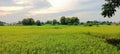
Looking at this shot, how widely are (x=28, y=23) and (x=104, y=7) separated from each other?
339 ft

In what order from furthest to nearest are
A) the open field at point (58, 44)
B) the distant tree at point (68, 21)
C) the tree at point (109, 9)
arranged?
the distant tree at point (68, 21) → the tree at point (109, 9) → the open field at point (58, 44)

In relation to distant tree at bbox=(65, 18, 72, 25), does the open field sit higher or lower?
higher

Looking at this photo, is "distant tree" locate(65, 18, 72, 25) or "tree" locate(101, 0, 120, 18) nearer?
"tree" locate(101, 0, 120, 18)

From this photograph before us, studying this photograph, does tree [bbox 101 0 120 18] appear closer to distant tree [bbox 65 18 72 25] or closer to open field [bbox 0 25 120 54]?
open field [bbox 0 25 120 54]

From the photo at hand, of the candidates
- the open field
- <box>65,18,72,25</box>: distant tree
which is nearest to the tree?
the open field

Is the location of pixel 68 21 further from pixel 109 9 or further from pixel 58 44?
pixel 58 44

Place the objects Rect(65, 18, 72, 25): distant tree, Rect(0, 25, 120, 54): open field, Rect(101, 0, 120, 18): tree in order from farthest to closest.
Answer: Rect(65, 18, 72, 25): distant tree < Rect(101, 0, 120, 18): tree < Rect(0, 25, 120, 54): open field

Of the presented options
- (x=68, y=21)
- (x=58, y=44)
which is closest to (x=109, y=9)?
(x=58, y=44)

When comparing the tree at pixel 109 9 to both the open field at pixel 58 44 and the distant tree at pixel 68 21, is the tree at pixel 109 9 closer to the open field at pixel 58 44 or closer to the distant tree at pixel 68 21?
the open field at pixel 58 44

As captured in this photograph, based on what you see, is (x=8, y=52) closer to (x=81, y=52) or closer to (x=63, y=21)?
(x=81, y=52)

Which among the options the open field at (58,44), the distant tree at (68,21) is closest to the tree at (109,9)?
the open field at (58,44)

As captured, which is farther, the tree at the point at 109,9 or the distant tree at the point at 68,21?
the distant tree at the point at 68,21

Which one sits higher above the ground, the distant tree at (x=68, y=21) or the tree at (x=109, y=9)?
the tree at (x=109, y=9)

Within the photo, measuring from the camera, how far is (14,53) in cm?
1925
